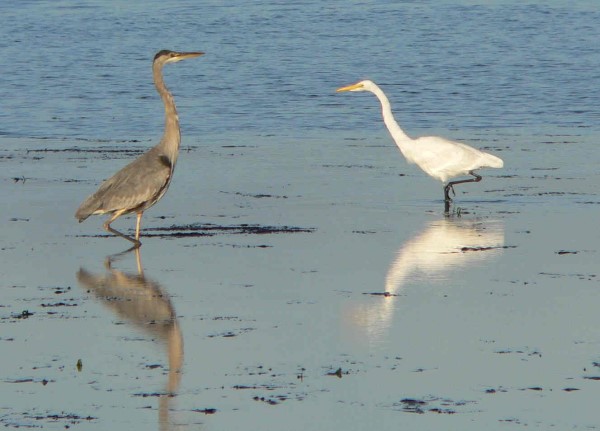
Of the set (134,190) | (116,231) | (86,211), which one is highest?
(134,190)

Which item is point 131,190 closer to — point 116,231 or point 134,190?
point 134,190

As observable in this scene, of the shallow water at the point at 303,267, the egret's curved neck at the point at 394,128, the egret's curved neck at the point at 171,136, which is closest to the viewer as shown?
the shallow water at the point at 303,267

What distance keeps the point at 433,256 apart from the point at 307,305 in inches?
80.0

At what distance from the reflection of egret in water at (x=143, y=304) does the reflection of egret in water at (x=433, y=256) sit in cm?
127

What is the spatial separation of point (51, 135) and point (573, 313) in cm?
1289

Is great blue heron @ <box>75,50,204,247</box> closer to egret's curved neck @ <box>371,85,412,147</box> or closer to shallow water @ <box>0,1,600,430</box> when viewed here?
shallow water @ <box>0,1,600,430</box>

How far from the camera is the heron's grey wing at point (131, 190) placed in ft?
40.1

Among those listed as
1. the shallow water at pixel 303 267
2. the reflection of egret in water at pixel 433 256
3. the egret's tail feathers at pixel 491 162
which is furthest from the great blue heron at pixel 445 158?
the reflection of egret in water at pixel 433 256

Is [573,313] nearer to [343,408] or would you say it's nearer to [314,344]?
[314,344]

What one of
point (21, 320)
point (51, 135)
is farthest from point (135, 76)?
point (21, 320)

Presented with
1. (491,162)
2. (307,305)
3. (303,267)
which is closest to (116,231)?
(303,267)

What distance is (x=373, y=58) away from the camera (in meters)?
31.2

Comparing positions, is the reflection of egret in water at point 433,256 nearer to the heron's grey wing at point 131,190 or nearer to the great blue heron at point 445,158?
the great blue heron at point 445,158

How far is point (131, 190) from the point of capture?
483 inches
